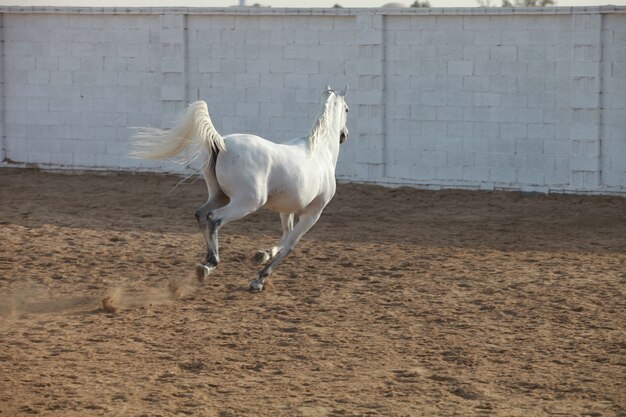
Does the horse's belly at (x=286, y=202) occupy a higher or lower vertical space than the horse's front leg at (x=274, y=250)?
higher

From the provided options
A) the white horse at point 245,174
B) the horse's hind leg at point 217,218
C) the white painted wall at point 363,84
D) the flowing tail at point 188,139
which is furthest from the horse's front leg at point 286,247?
the white painted wall at point 363,84

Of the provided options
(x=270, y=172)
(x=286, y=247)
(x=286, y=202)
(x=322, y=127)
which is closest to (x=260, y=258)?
(x=286, y=247)

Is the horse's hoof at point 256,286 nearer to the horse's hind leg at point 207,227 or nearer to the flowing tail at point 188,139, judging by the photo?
the horse's hind leg at point 207,227

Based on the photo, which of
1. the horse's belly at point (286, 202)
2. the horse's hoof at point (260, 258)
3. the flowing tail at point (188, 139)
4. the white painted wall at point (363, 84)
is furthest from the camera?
the white painted wall at point (363, 84)

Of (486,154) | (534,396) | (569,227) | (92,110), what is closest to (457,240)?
(569,227)

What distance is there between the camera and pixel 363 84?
1602 centimetres

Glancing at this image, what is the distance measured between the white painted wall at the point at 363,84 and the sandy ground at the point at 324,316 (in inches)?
67.0

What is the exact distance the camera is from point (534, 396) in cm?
623

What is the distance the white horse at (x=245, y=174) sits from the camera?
Answer: 867 centimetres

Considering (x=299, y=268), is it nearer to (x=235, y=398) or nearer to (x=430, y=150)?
(x=235, y=398)

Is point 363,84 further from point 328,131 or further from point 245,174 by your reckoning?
point 245,174

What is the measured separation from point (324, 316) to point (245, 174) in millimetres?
1301

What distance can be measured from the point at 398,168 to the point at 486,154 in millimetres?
1303

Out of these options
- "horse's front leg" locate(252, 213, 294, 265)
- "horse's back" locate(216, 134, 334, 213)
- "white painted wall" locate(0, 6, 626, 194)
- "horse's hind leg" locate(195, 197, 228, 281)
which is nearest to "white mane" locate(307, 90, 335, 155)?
"horse's back" locate(216, 134, 334, 213)
